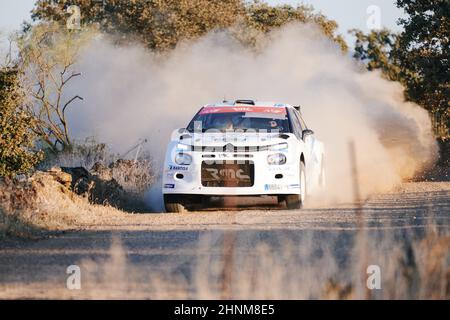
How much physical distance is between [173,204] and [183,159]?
2.36ft

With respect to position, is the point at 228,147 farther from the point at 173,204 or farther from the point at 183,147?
the point at 173,204

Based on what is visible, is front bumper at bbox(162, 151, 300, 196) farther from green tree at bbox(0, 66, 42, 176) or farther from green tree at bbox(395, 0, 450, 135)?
green tree at bbox(395, 0, 450, 135)

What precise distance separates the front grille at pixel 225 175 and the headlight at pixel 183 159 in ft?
0.75

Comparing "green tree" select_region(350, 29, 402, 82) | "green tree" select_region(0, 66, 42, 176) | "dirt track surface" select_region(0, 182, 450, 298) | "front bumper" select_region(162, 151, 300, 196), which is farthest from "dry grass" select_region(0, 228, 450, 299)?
"green tree" select_region(350, 29, 402, 82)

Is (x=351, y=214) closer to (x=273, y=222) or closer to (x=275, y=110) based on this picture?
(x=273, y=222)

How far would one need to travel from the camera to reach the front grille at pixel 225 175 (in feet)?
51.8

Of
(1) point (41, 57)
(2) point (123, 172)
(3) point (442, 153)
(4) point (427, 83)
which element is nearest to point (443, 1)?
(4) point (427, 83)

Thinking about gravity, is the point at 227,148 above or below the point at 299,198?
above

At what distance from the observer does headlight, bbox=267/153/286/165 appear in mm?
15998

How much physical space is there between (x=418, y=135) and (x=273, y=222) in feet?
52.4

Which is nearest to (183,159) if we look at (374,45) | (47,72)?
(47,72)

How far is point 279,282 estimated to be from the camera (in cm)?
809

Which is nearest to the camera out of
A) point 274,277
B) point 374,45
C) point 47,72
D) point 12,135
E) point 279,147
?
point 274,277

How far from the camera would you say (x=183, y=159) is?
1593 cm
